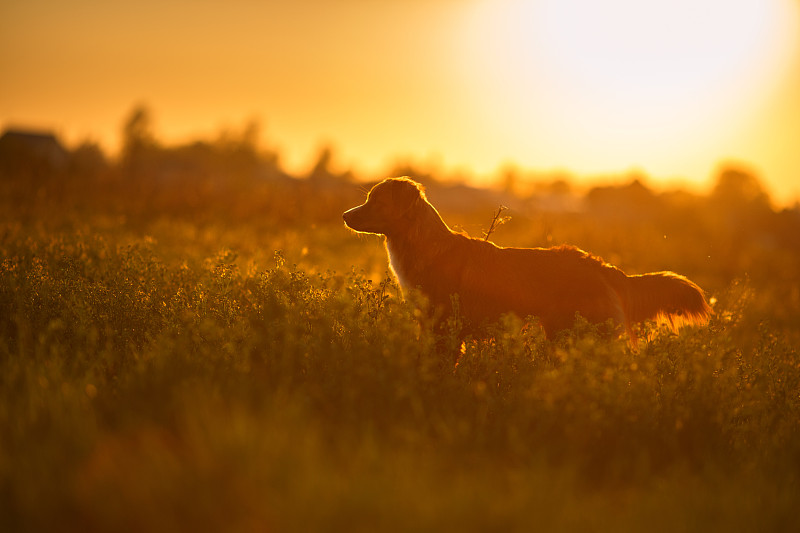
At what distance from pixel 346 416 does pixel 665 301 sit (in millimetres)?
4108

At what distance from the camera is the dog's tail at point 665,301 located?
653 cm

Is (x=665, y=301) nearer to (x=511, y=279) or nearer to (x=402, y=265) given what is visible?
(x=511, y=279)

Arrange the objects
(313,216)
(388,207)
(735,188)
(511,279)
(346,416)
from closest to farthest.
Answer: (346,416) → (511,279) → (388,207) → (313,216) → (735,188)

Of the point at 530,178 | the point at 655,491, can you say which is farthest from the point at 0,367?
the point at 530,178

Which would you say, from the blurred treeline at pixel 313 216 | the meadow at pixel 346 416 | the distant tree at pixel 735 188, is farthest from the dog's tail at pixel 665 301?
the distant tree at pixel 735 188

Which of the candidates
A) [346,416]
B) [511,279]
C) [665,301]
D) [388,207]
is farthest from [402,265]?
[665,301]

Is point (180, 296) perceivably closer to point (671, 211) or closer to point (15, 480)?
point (15, 480)

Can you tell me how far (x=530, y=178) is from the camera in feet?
338

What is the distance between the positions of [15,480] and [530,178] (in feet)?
341

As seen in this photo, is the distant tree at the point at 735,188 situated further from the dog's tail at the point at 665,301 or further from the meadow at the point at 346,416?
the meadow at the point at 346,416

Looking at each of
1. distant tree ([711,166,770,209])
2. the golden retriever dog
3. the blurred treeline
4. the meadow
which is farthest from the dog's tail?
distant tree ([711,166,770,209])

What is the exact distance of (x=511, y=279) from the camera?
21.4 ft

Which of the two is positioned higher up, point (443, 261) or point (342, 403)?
point (443, 261)

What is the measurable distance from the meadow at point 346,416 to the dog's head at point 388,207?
0.89 meters
